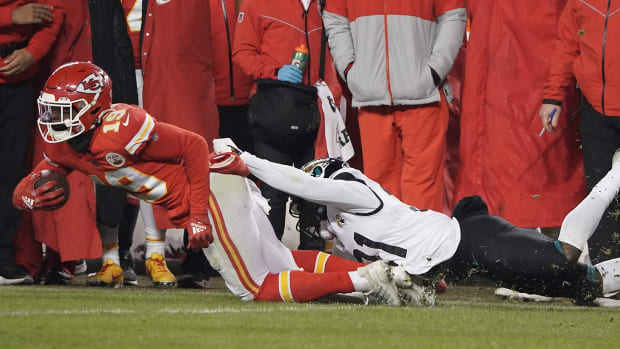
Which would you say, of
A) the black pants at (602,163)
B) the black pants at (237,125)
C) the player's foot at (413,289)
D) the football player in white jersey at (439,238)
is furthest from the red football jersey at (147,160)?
the black pants at (602,163)

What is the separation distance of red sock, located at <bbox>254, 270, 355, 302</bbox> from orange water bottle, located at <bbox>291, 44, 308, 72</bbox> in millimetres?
2000

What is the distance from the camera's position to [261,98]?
7.10 m

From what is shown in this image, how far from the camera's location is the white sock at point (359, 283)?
520 cm

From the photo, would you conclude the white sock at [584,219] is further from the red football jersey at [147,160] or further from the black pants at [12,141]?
the black pants at [12,141]

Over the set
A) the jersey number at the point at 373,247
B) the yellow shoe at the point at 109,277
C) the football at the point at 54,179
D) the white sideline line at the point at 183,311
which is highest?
the football at the point at 54,179

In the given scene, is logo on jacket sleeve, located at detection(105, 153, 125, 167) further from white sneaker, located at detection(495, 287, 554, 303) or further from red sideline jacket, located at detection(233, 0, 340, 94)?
white sneaker, located at detection(495, 287, 554, 303)

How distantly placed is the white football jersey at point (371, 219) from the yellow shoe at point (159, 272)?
1.67 m

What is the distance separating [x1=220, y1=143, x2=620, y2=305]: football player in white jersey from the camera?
→ 5344mm

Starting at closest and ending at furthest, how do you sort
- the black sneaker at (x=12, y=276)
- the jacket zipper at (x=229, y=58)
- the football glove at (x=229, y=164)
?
1. the football glove at (x=229, y=164)
2. the black sneaker at (x=12, y=276)
3. the jacket zipper at (x=229, y=58)

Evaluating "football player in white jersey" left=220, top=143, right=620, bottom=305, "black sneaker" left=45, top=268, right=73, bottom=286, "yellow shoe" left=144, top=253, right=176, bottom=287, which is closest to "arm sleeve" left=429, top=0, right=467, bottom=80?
"football player in white jersey" left=220, top=143, right=620, bottom=305

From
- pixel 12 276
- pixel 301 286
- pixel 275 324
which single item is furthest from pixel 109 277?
pixel 275 324

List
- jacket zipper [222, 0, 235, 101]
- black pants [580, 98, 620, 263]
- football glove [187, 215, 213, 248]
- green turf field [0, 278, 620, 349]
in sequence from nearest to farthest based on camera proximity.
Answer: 1. green turf field [0, 278, 620, 349]
2. football glove [187, 215, 213, 248]
3. black pants [580, 98, 620, 263]
4. jacket zipper [222, 0, 235, 101]

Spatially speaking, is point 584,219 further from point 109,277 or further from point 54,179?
point 109,277

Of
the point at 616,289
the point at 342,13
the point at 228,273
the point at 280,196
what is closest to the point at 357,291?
the point at 228,273
